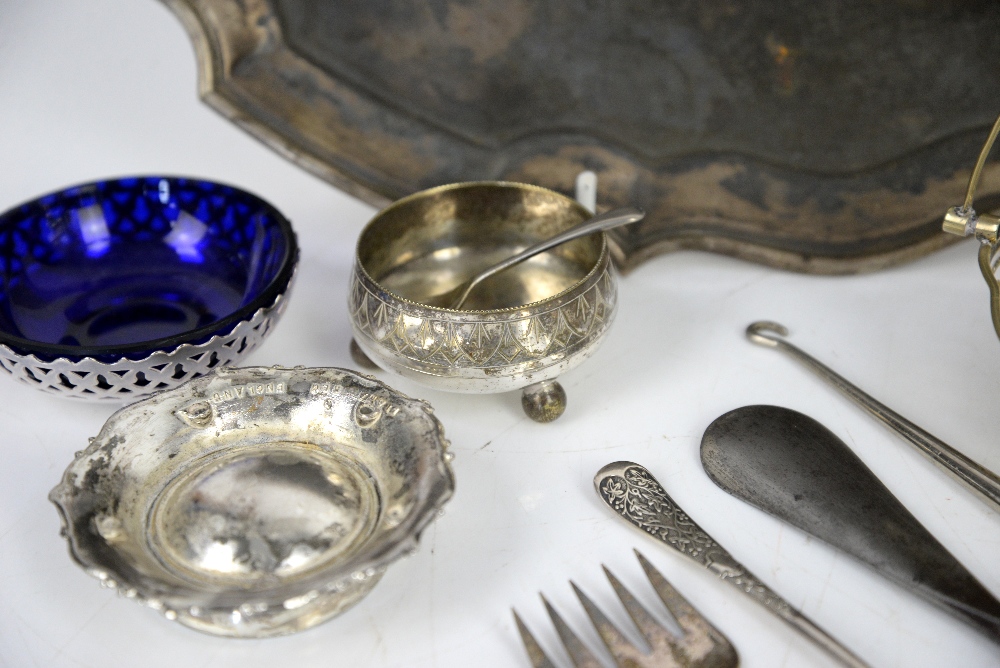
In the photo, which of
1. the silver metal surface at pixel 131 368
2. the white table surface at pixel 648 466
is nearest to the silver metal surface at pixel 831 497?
the white table surface at pixel 648 466

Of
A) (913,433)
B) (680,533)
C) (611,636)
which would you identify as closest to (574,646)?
(611,636)

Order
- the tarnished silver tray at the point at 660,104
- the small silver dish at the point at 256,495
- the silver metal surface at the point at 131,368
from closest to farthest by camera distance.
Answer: the small silver dish at the point at 256,495 < the silver metal surface at the point at 131,368 < the tarnished silver tray at the point at 660,104

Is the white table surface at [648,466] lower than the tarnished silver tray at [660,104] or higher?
lower

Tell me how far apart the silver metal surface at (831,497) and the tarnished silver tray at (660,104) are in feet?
1.09

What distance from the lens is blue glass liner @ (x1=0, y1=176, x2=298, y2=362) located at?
3.31 feet

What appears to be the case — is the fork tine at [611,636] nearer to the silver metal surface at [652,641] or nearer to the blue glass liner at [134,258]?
the silver metal surface at [652,641]

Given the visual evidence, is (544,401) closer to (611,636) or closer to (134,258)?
(611,636)

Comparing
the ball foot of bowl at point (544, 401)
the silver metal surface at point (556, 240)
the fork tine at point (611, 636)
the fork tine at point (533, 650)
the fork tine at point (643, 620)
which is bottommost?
the fork tine at point (533, 650)

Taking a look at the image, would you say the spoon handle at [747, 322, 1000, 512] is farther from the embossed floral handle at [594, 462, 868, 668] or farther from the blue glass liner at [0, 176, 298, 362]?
the blue glass liner at [0, 176, 298, 362]

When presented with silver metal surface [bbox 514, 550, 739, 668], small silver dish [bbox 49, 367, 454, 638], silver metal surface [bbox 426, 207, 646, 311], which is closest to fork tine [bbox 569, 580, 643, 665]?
silver metal surface [bbox 514, 550, 739, 668]

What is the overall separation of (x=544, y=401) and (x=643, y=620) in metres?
0.26

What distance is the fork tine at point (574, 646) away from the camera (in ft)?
2.24

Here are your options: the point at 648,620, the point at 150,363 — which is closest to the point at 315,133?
the point at 150,363

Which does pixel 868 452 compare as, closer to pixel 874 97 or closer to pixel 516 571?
pixel 516 571
